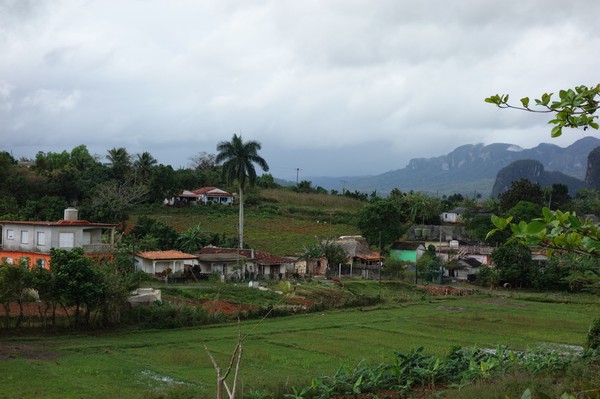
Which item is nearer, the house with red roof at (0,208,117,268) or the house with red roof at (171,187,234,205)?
the house with red roof at (0,208,117,268)

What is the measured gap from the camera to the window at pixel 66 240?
39.4 m

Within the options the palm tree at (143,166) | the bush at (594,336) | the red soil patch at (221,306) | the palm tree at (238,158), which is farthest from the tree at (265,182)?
the bush at (594,336)

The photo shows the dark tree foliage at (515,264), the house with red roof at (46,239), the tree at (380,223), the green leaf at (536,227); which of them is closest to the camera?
the green leaf at (536,227)

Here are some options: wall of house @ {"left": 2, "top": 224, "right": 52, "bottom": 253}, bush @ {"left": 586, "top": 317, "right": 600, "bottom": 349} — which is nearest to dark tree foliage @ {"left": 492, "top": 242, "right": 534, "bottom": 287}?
bush @ {"left": 586, "top": 317, "right": 600, "bottom": 349}

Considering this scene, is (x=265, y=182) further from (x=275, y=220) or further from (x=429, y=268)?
(x=429, y=268)

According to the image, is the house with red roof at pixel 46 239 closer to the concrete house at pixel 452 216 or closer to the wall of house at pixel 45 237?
the wall of house at pixel 45 237

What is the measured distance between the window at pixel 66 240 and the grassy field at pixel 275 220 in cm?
2311

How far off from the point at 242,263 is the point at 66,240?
13365mm

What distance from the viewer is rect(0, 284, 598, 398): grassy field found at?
18875 mm

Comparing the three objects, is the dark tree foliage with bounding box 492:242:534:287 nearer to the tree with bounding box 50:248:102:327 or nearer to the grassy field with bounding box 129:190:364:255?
the grassy field with bounding box 129:190:364:255

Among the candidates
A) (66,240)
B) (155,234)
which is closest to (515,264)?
(155,234)

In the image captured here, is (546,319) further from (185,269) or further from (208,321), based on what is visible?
(185,269)

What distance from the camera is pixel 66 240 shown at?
130 feet

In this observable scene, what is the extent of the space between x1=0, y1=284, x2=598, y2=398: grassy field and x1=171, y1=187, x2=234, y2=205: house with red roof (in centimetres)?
4768
